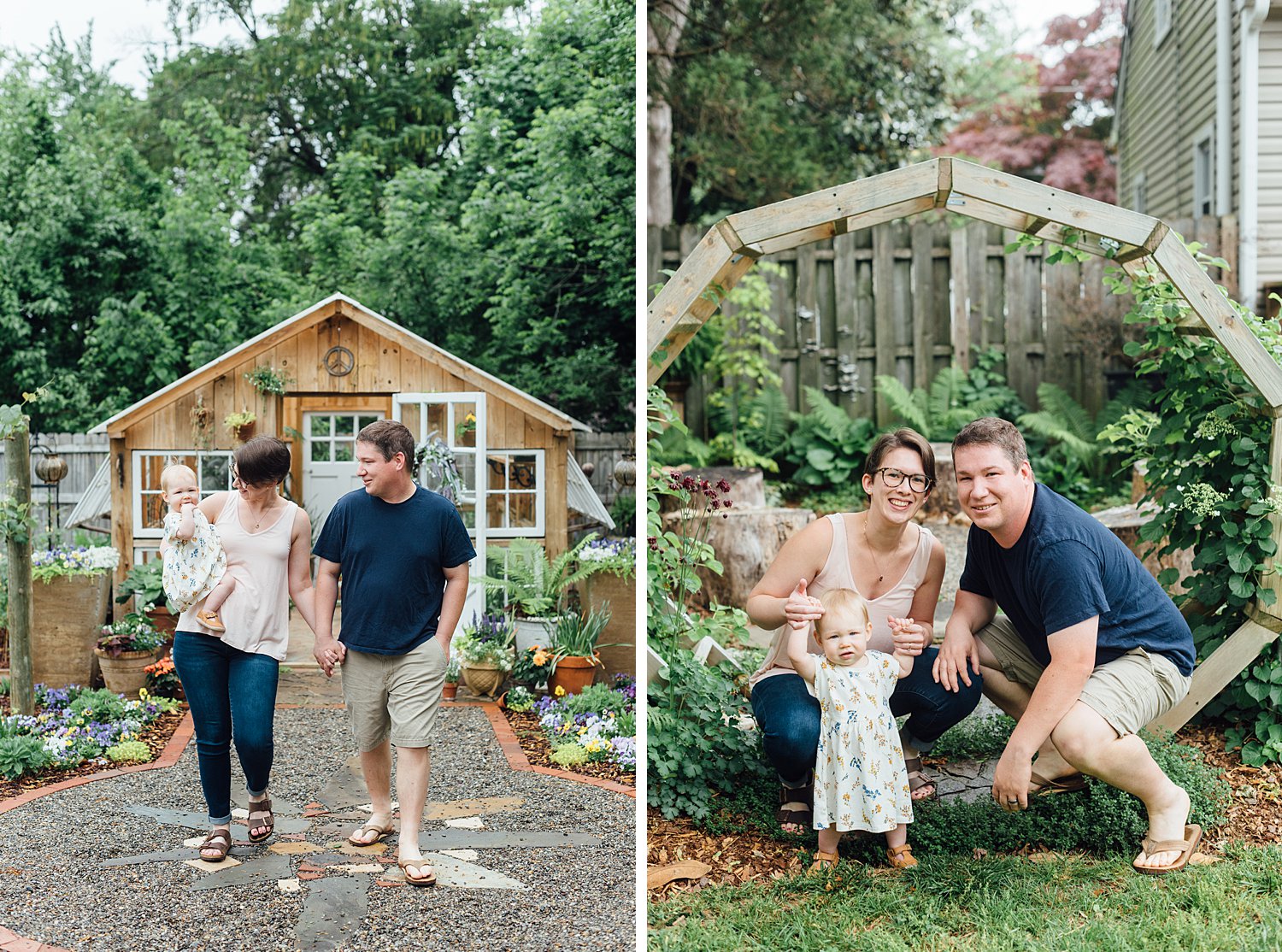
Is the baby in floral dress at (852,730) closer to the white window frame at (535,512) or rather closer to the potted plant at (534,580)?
the potted plant at (534,580)

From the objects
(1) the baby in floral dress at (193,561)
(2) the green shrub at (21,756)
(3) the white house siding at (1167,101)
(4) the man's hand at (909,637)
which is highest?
(3) the white house siding at (1167,101)

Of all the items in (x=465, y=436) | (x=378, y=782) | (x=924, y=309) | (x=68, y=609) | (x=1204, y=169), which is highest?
(x=1204, y=169)

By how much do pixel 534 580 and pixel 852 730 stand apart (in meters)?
1.60

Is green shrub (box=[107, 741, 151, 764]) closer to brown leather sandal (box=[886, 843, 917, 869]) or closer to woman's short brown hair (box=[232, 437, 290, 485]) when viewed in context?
woman's short brown hair (box=[232, 437, 290, 485])

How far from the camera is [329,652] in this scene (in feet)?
9.46

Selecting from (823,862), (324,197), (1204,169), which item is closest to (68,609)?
(324,197)

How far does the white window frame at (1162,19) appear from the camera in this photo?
9492 millimetres

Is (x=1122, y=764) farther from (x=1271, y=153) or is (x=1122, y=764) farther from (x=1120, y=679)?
(x=1271, y=153)

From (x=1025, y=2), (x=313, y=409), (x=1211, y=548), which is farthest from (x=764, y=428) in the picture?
(x=1025, y=2)

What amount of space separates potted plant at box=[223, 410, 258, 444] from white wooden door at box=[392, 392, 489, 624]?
46 cm

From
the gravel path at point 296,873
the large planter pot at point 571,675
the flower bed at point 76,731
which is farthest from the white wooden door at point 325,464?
the large planter pot at point 571,675

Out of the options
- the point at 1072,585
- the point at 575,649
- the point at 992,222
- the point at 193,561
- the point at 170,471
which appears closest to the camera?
the point at 1072,585

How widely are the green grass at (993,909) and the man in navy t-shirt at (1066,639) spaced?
0.16m

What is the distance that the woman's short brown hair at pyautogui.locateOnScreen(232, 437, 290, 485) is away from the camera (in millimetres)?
2959
